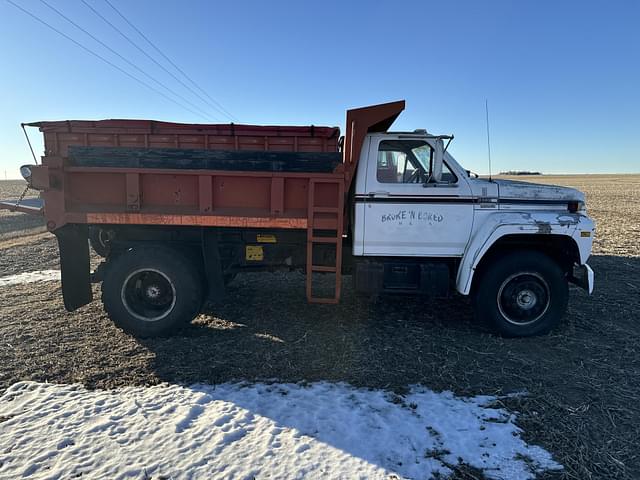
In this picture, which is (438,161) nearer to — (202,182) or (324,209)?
(324,209)

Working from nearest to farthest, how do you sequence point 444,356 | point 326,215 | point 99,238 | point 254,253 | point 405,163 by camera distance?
point 444,356 → point 326,215 → point 405,163 → point 254,253 → point 99,238

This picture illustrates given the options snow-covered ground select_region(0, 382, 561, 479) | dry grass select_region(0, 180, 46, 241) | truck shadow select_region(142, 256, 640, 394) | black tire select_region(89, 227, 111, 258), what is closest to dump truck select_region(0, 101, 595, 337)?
black tire select_region(89, 227, 111, 258)

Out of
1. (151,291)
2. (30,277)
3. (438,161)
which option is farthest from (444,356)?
(30,277)

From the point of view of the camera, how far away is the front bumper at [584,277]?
472 cm

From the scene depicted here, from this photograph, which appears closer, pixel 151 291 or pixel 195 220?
pixel 195 220

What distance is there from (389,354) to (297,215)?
1.87 metres

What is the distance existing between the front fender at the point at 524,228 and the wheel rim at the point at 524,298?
19.8 inches

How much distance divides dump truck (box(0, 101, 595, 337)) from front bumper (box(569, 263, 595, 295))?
0.5 inches

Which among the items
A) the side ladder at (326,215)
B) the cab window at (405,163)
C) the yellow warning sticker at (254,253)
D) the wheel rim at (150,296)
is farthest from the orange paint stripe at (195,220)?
the cab window at (405,163)

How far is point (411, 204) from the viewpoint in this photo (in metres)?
4.77

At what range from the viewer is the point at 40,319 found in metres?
5.18

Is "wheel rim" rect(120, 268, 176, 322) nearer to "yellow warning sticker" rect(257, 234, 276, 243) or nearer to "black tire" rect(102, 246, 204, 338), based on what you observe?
"black tire" rect(102, 246, 204, 338)

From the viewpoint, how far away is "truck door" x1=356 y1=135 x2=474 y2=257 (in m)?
4.76

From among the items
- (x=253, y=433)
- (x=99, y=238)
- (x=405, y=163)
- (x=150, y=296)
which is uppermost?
(x=405, y=163)
